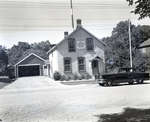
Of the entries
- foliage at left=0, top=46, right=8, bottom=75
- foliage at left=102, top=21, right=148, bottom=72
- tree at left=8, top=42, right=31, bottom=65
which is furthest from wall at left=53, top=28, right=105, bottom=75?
tree at left=8, top=42, right=31, bottom=65

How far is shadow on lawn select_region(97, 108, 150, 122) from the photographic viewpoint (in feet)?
28.1

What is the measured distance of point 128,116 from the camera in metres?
9.17

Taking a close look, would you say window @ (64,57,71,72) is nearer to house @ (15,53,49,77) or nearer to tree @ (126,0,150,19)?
house @ (15,53,49,77)

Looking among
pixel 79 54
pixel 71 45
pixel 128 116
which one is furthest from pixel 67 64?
pixel 128 116

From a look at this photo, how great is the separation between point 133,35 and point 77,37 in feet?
52.9

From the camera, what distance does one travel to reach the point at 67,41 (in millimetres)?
36062

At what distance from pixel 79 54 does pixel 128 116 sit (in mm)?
27216

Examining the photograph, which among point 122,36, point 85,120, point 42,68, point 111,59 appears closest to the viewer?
point 85,120

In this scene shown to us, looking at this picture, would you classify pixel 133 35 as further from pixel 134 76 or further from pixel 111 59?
pixel 134 76

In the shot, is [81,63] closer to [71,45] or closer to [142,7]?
[71,45]

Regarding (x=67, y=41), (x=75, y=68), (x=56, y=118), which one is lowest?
(x=56, y=118)

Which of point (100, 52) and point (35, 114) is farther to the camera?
point (100, 52)

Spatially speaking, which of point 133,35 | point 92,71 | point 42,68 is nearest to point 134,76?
point 92,71

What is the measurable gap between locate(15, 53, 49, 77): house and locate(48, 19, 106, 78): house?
20985mm
